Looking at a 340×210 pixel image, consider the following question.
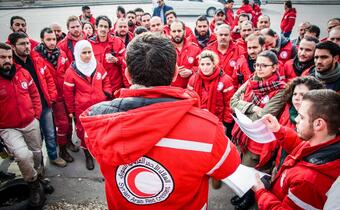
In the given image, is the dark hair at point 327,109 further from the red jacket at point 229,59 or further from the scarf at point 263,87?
the red jacket at point 229,59

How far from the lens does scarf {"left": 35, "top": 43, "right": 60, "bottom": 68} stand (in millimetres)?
4629

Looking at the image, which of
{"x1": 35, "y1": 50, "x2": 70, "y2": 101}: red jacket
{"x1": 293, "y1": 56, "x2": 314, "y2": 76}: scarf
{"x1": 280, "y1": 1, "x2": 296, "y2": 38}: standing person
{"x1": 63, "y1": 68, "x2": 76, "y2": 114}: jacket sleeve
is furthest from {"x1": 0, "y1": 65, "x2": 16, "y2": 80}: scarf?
{"x1": 280, "y1": 1, "x2": 296, "y2": 38}: standing person

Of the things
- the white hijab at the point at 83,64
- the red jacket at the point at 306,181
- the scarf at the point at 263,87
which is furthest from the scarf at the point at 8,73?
the red jacket at the point at 306,181

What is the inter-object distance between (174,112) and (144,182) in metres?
0.49

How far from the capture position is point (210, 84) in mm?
4004

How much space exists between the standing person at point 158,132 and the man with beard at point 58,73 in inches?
134

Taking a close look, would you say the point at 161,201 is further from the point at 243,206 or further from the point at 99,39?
the point at 99,39

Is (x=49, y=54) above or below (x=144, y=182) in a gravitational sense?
above

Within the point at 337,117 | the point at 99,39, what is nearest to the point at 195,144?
the point at 337,117

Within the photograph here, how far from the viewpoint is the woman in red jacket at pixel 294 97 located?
2797mm

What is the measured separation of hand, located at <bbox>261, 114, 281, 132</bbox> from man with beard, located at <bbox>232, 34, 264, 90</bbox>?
2.35 meters

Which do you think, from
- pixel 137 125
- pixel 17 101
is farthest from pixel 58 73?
pixel 137 125

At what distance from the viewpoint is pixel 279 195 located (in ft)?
7.13

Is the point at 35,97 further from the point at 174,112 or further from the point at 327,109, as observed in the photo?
the point at 327,109
